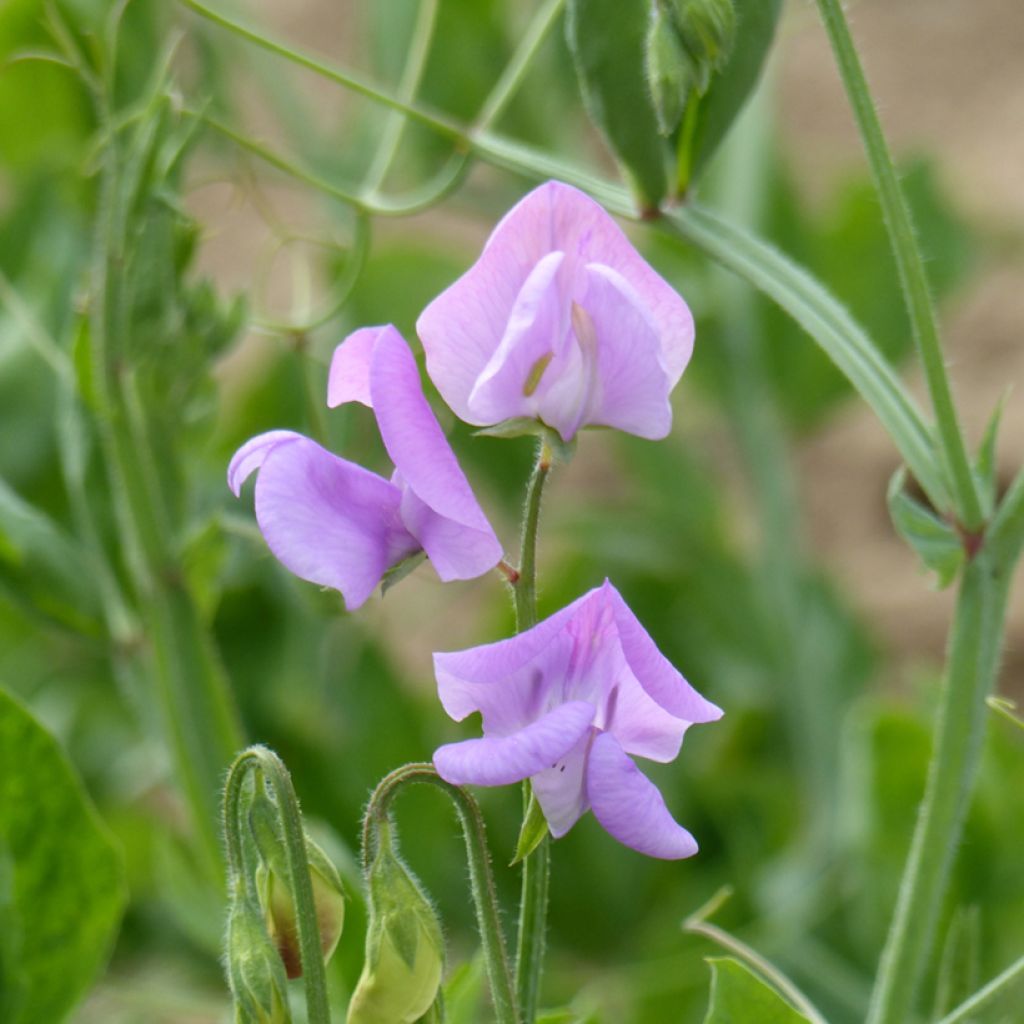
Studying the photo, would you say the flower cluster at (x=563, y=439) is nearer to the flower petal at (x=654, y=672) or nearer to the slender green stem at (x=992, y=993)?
the flower petal at (x=654, y=672)

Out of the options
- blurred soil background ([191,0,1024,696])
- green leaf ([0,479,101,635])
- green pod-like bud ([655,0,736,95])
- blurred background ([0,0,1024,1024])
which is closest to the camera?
green pod-like bud ([655,0,736,95])

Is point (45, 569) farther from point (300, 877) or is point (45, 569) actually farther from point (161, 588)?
point (300, 877)

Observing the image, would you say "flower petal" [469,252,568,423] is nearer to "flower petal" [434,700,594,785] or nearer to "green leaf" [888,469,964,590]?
"flower petal" [434,700,594,785]

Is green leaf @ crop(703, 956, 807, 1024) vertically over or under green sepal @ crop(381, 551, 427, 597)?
under

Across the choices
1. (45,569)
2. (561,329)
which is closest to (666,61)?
(561,329)

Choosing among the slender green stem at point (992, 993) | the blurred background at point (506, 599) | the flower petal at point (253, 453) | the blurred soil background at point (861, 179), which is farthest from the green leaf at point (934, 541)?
the blurred soil background at point (861, 179)

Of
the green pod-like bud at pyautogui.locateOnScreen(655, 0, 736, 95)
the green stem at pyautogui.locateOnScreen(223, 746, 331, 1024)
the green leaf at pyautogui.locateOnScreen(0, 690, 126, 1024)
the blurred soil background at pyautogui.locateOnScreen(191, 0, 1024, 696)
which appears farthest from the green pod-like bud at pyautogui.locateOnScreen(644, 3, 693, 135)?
the blurred soil background at pyautogui.locateOnScreen(191, 0, 1024, 696)
